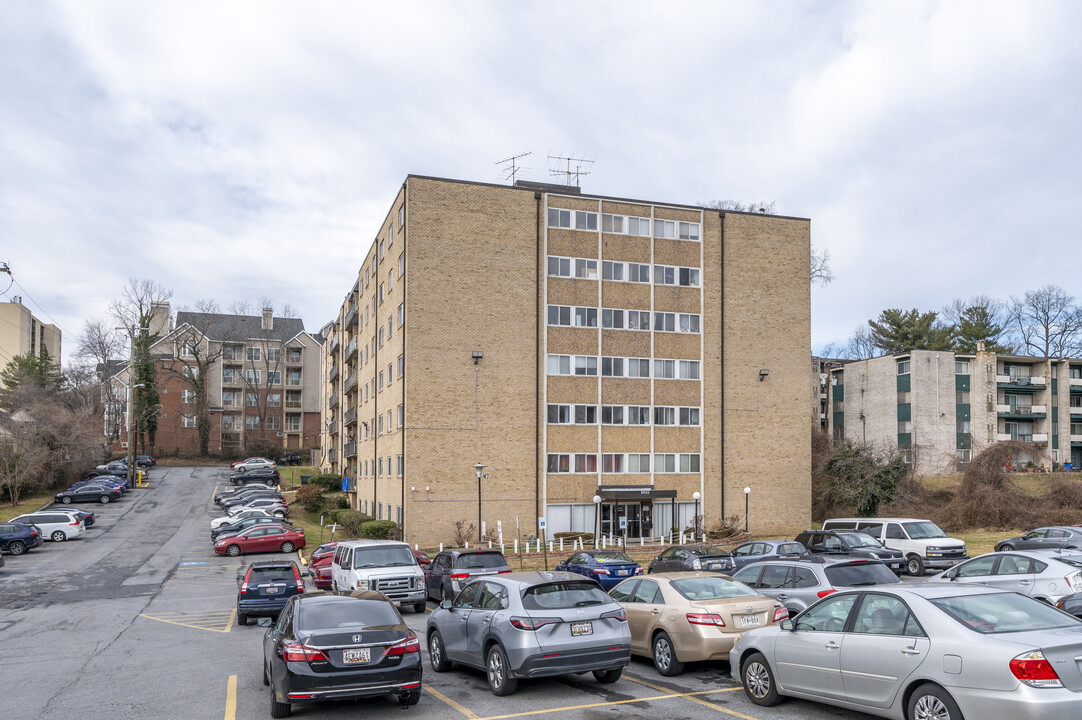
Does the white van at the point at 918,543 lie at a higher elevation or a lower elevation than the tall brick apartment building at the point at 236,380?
lower

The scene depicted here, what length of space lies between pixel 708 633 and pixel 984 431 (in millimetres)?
69503

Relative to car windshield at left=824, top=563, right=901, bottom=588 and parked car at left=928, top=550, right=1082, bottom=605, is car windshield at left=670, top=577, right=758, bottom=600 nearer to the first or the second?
car windshield at left=824, top=563, right=901, bottom=588

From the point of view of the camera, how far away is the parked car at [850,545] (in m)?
25.5

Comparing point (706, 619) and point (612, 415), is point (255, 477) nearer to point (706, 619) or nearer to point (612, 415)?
point (612, 415)

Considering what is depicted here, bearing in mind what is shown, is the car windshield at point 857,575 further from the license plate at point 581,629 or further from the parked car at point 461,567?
the parked car at point 461,567

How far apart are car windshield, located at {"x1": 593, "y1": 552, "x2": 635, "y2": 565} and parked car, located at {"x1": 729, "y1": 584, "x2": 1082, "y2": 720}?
47.9 feet

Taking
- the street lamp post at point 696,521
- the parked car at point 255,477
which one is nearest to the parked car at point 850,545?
the street lamp post at point 696,521

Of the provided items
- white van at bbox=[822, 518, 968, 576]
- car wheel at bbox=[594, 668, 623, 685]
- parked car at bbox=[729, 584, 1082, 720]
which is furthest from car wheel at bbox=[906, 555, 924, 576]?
parked car at bbox=[729, 584, 1082, 720]

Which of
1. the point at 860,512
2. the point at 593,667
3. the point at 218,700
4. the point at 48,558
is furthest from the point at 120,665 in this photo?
the point at 860,512

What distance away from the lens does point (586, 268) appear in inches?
1756

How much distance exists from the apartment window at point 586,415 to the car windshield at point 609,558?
1798cm

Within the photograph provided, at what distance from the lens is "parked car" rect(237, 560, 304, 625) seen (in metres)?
20.1

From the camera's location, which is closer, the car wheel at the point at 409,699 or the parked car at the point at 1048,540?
the car wheel at the point at 409,699

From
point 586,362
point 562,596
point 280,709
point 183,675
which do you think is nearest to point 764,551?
point 562,596
